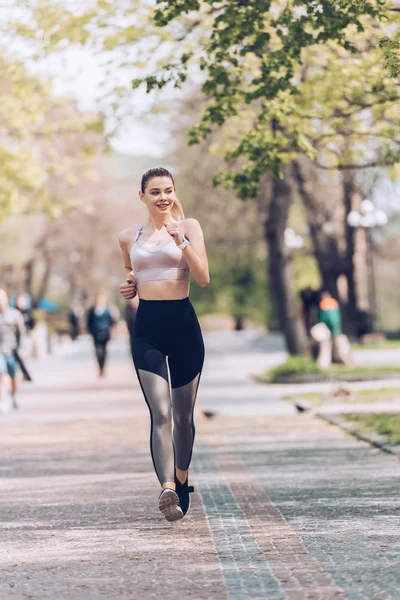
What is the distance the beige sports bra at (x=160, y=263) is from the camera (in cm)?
813

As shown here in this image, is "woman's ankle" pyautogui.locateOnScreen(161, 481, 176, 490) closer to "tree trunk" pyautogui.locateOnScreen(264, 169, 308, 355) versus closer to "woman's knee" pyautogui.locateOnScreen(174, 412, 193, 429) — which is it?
"woman's knee" pyautogui.locateOnScreen(174, 412, 193, 429)

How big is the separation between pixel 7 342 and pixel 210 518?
11890mm

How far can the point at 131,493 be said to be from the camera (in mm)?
9836

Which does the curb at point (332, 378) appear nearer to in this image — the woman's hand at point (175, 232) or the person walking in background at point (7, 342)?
the person walking in background at point (7, 342)

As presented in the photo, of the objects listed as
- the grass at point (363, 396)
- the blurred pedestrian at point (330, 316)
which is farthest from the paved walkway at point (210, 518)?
the blurred pedestrian at point (330, 316)

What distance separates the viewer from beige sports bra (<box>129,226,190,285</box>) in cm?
813

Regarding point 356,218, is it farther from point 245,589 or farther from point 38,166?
point 245,589

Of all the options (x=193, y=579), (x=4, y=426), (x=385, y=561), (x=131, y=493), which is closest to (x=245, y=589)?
(x=193, y=579)

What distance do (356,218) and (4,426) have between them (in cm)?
2100

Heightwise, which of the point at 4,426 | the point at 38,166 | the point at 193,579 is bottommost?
the point at 4,426

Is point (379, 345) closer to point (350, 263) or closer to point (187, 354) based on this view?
point (350, 263)

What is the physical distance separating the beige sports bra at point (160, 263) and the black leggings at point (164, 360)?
0.15m

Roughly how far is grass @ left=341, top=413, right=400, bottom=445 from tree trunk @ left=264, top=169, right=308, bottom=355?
1136cm

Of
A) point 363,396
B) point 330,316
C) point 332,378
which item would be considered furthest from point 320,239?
point 363,396
